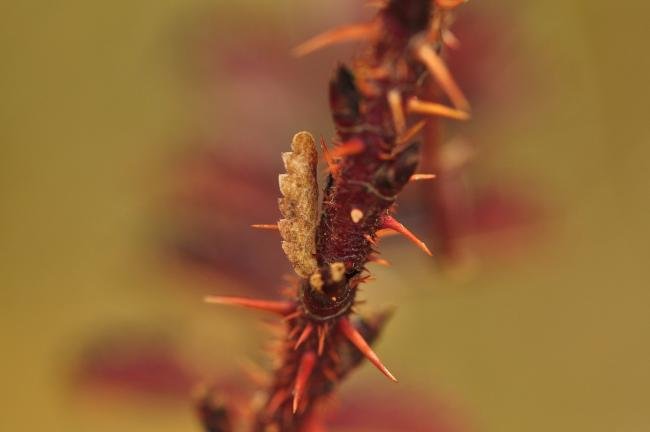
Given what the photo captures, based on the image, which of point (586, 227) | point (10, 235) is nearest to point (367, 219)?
point (586, 227)

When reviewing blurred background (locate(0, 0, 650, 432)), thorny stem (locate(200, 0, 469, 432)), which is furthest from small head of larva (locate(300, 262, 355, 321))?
blurred background (locate(0, 0, 650, 432))

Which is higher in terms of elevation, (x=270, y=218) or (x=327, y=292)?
(x=327, y=292)

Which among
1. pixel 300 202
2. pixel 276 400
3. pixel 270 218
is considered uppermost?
pixel 300 202

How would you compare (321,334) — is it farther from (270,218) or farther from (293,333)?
(270,218)

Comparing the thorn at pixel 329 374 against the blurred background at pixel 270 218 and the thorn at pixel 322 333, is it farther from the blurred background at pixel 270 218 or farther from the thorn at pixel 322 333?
the blurred background at pixel 270 218

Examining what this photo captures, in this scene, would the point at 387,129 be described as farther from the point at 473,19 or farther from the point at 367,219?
the point at 473,19

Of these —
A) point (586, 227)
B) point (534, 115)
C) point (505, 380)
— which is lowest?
point (505, 380)

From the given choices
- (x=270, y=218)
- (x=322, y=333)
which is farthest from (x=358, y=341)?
(x=270, y=218)
